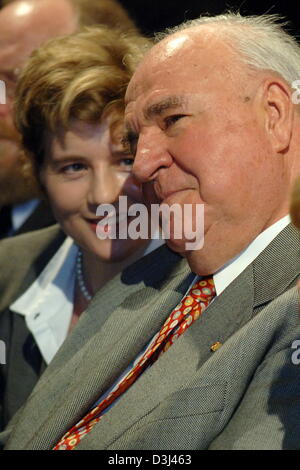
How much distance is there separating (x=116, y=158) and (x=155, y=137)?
337 millimetres

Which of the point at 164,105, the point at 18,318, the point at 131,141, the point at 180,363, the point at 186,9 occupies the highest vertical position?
the point at 164,105

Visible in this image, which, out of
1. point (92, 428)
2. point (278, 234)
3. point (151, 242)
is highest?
point (278, 234)

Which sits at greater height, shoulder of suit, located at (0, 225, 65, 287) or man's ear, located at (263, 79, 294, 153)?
man's ear, located at (263, 79, 294, 153)

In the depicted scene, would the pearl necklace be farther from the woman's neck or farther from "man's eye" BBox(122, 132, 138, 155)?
"man's eye" BBox(122, 132, 138, 155)

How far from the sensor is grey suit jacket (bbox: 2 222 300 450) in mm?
1403

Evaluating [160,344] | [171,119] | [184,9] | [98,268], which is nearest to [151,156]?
[171,119]

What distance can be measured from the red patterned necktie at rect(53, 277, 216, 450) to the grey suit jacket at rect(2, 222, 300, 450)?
1.2 inches

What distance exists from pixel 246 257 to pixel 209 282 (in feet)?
0.29

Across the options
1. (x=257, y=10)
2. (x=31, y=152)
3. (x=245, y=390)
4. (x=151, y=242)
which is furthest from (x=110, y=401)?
(x=257, y=10)

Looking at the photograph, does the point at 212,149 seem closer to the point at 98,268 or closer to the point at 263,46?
the point at 263,46

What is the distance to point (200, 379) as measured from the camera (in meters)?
1.46

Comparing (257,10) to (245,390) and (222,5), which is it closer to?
(222,5)

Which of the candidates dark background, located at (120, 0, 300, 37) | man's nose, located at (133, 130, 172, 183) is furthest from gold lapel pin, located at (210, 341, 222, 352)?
dark background, located at (120, 0, 300, 37)
